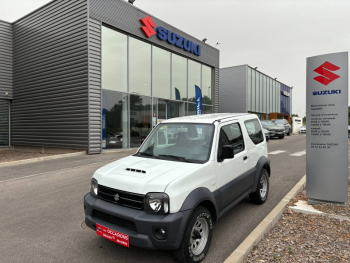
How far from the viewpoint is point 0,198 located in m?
5.79

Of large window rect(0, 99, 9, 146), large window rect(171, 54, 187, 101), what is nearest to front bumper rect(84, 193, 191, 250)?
large window rect(171, 54, 187, 101)

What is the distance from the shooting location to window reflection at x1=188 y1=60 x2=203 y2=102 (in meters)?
19.6

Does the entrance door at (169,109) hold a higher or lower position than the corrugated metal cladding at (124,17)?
lower

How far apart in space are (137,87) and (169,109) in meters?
3.36

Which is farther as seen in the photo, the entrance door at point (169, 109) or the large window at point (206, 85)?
the large window at point (206, 85)

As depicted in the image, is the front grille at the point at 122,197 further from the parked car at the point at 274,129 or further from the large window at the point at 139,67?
the parked car at the point at 274,129

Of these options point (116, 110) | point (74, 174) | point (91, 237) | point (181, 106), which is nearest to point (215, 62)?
point (181, 106)

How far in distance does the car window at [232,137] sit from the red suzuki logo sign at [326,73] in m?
1.74

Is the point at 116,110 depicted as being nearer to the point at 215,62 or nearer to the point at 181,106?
the point at 181,106

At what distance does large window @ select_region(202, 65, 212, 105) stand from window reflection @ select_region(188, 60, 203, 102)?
2.53 feet

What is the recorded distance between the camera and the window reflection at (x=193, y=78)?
64.4 feet

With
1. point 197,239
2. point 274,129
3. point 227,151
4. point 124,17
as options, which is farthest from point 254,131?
point 274,129

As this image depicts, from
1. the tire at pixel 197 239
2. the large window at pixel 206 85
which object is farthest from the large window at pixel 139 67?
the tire at pixel 197 239

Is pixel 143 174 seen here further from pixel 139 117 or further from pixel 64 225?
A: pixel 139 117
